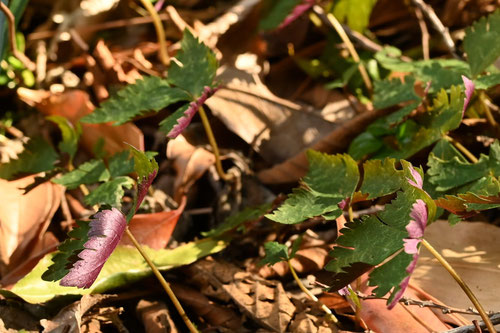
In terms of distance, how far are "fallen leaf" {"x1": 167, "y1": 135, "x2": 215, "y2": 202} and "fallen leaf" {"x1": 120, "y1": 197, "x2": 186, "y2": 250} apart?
0.13 meters

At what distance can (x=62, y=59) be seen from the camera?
7.63 feet

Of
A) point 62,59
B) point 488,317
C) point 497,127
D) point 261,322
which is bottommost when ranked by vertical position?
point 261,322

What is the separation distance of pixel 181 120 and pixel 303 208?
1.30 ft

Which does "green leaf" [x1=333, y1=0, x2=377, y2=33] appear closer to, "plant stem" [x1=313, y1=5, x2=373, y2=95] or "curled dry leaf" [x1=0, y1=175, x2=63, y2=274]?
"plant stem" [x1=313, y1=5, x2=373, y2=95]

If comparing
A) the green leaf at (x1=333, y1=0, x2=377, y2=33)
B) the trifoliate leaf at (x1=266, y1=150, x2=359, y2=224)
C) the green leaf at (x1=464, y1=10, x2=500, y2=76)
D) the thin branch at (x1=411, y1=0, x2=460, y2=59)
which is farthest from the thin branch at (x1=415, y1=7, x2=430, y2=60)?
the trifoliate leaf at (x1=266, y1=150, x2=359, y2=224)

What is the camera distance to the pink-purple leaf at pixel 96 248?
103cm

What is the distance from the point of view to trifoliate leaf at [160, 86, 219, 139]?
1.38 m

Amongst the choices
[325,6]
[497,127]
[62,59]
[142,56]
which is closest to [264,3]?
[325,6]

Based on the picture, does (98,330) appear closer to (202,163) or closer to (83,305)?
(83,305)

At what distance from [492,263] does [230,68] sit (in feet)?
3.87

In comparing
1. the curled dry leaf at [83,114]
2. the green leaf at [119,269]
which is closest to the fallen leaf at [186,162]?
the curled dry leaf at [83,114]

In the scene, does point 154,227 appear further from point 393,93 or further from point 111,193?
point 393,93

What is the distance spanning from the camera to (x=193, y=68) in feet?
5.03

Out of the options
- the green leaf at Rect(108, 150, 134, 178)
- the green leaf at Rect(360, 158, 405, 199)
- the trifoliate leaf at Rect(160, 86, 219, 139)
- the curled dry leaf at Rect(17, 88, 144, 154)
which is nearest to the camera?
the green leaf at Rect(360, 158, 405, 199)
